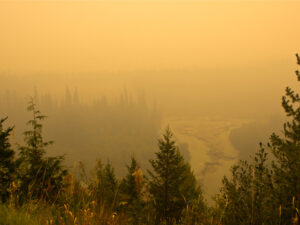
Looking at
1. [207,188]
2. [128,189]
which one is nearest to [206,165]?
[207,188]

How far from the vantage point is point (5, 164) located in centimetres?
590

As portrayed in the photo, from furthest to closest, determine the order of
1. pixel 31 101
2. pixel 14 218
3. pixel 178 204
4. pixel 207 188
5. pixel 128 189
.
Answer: pixel 207 188
pixel 128 189
pixel 178 204
pixel 31 101
pixel 14 218

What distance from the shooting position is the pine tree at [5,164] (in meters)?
4.79

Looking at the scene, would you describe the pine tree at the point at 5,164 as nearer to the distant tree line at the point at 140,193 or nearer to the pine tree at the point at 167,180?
the distant tree line at the point at 140,193

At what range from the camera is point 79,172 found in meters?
4.23

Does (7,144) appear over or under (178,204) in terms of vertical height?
over

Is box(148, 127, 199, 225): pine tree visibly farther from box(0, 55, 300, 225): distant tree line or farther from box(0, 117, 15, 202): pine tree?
box(0, 117, 15, 202): pine tree

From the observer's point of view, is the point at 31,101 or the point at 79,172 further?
the point at 31,101

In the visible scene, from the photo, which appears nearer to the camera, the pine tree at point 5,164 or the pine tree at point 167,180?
the pine tree at point 5,164

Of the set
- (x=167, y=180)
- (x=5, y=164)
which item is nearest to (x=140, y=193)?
(x=5, y=164)

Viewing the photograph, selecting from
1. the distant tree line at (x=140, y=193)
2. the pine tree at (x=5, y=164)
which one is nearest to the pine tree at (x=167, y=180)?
the distant tree line at (x=140, y=193)

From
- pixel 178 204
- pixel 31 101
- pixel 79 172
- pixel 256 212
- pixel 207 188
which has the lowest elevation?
pixel 207 188

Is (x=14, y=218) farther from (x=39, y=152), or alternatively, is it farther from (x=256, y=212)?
(x=39, y=152)

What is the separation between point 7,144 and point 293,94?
14.1m
